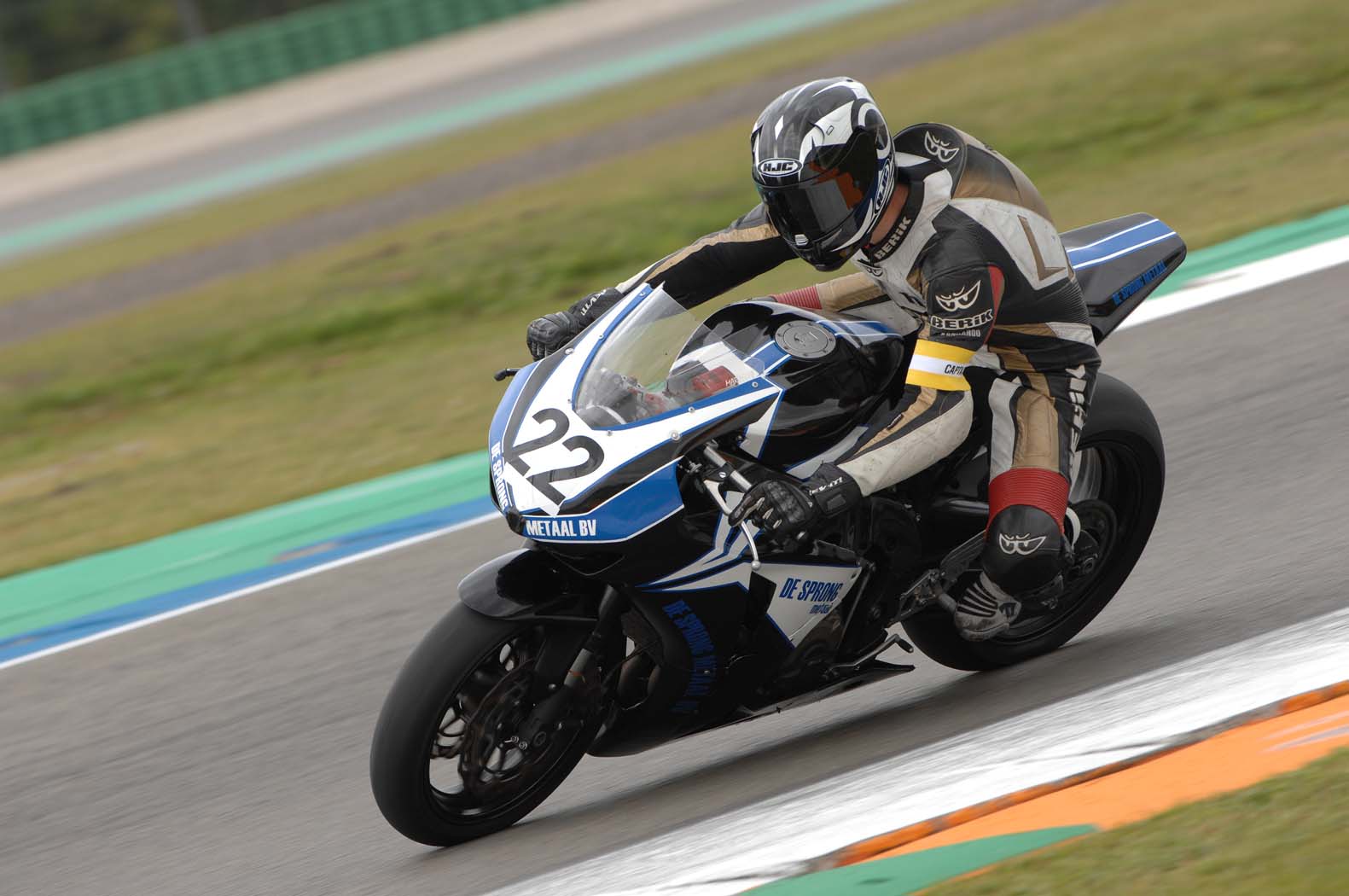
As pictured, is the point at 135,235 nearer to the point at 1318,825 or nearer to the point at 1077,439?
the point at 1077,439

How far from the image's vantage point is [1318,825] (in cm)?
312

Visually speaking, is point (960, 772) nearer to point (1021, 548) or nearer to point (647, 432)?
point (1021, 548)

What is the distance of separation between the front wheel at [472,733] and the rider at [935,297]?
730mm

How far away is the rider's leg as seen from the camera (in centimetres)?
439

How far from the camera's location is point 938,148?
14.4 feet

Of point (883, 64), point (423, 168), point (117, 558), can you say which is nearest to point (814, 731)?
point (117, 558)

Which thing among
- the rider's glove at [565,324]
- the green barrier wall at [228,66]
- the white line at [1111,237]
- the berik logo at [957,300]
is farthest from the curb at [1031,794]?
the green barrier wall at [228,66]

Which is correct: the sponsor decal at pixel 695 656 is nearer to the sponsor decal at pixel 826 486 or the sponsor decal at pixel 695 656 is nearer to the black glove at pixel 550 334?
the sponsor decal at pixel 826 486

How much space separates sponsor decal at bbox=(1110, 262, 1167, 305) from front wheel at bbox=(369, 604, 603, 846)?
196 centimetres

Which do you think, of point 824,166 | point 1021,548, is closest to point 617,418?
point 824,166

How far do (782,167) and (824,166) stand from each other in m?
0.11

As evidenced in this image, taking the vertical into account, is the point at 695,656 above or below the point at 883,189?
below

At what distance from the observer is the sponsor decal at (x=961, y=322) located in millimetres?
4176

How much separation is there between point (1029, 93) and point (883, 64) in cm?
324
